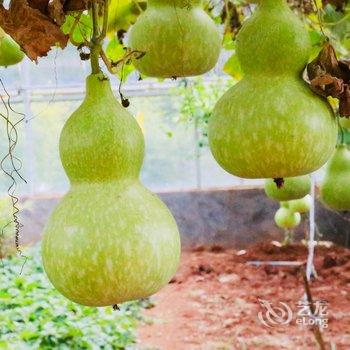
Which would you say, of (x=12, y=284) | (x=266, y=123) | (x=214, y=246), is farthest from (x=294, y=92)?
(x=214, y=246)

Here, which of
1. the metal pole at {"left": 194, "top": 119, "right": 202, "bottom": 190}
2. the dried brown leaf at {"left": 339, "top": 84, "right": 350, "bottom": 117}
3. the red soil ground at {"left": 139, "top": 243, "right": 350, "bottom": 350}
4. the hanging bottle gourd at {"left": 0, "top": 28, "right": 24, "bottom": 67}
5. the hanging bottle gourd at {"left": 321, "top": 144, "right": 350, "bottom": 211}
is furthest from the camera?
the metal pole at {"left": 194, "top": 119, "right": 202, "bottom": 190}

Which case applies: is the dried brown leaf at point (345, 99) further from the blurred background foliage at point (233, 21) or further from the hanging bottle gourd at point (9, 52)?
the hanging bottle gourd at point (9, 52)

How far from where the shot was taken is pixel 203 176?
841 cm

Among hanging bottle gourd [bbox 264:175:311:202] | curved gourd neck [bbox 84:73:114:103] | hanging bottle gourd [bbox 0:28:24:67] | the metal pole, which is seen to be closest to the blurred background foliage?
hanging bottle gourd [bbox 0:28:24:67]

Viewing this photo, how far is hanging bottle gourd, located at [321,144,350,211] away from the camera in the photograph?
199 centimetres

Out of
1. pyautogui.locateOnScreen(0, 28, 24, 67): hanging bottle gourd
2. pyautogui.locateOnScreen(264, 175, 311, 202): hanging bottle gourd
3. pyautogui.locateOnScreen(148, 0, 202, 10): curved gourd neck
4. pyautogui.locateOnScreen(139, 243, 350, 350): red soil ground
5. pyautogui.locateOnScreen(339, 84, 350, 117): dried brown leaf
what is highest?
pyautogui.locateOnScreen(148, 0, 202, 10): curved gourd neck

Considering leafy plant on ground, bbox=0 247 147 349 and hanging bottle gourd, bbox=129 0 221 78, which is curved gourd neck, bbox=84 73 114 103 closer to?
hanging bottle gourd, bbox=129 0 221 78

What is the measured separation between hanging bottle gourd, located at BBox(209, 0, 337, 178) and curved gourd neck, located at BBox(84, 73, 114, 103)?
0.66ft

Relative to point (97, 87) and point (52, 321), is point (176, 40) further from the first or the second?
point (52, 321)

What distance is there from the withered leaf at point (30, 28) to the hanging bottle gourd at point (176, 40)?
0.37m

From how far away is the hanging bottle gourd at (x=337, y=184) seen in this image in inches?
78.2

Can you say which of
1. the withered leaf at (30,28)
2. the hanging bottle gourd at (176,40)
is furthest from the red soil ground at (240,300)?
the withered leaf at (30,28)

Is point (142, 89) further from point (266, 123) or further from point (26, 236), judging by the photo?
point (266, 123)

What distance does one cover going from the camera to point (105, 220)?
0.98m
